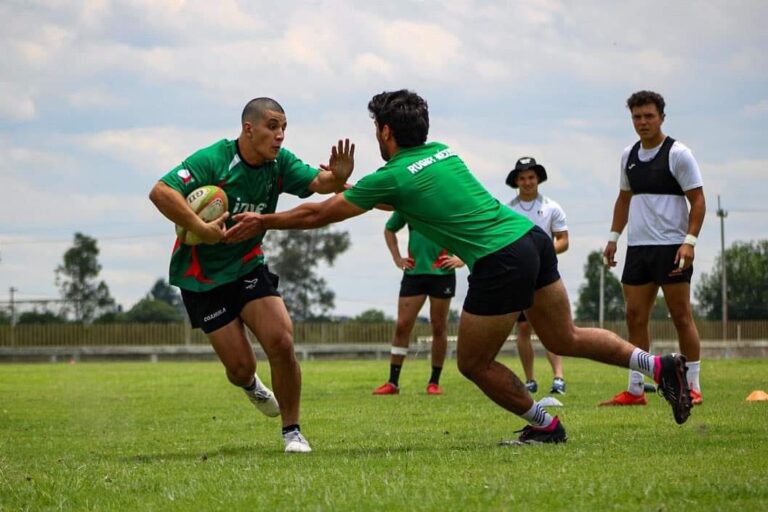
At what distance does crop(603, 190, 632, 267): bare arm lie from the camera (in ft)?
41.3

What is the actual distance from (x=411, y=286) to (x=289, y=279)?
81.6 meters

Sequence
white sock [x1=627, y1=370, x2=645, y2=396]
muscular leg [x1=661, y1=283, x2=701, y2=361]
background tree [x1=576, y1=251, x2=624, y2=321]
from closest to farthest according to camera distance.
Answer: muscular leg [x1=661, y1=283, x2=701, y2=361]
white sock [x1=627, y1=370, x2=645, y2=396]
background tree [x1=576, y1=251, x2=624, y2=321]

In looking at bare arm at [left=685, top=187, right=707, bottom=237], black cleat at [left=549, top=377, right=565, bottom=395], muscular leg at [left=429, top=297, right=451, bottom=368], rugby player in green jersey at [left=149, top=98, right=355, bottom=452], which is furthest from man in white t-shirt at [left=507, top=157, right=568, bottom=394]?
rugby player in green jersey at [left=149, top=98, right=355, bottom=452]

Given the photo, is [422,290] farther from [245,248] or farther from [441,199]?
[441,199]

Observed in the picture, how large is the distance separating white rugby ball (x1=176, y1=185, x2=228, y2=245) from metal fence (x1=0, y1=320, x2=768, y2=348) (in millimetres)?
46525

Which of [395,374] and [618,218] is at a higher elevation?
[618,218]

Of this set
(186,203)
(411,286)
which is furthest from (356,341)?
(186,203)

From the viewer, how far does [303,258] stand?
323 feet

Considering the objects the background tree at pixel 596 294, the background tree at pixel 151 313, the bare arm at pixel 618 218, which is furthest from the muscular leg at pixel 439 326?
the background tree at pixel 596 294

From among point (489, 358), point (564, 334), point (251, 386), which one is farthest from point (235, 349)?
point (564, 334)

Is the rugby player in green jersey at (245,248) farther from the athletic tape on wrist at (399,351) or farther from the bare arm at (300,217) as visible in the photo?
the athletic tape on wrist at (399,351)

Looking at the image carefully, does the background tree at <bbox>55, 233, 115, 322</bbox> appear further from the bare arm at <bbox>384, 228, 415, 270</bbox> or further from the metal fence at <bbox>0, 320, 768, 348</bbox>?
the bare arm at <bbox>384, 228, 415, 270</bbox>

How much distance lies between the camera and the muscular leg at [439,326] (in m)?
16.0

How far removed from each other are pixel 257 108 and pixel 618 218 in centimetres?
501
